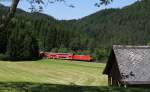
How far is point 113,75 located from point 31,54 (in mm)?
82179

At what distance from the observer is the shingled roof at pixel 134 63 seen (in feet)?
77.3

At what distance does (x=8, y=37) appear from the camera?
113062 mm

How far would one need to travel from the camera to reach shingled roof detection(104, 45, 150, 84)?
23547mm

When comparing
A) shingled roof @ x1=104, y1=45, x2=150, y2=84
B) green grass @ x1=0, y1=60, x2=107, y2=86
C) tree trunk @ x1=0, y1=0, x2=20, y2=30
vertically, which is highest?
tree trunk @ x1=0, y1=0, x2=20, y2=30

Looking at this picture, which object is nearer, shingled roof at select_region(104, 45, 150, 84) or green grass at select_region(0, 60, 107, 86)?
shingled roof at select_region(104, 45, 150, 84)

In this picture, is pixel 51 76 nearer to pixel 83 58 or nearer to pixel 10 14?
pixel 83 58

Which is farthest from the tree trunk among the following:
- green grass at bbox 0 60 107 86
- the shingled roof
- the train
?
the train

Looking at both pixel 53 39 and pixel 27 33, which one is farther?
pixel 53 39

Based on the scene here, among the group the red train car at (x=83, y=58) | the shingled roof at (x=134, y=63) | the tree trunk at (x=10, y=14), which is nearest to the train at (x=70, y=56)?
the red train car at (x=83, y=58)

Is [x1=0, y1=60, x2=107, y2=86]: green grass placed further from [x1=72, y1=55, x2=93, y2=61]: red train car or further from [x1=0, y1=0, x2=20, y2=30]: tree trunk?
[x1=72, y1=55, x2=93, y2=61]: red train car

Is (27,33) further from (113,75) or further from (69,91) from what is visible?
(69,91)

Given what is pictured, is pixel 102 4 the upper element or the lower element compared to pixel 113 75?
upper

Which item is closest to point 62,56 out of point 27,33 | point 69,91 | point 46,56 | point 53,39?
point 46,56

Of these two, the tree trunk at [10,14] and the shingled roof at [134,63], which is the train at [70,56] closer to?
the shingled roof at [134,63]
